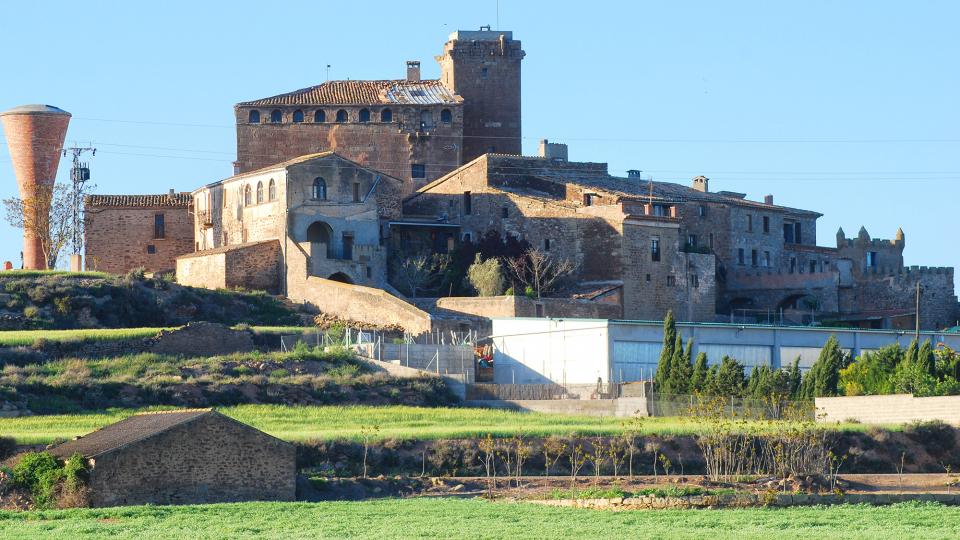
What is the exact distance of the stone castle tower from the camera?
280 feet

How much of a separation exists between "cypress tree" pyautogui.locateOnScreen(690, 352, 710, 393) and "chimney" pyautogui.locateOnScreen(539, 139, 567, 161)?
Answer: 2649 centimetres

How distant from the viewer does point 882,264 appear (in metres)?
83.1

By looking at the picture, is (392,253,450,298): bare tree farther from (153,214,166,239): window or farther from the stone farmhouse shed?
the stone farmhouse shed

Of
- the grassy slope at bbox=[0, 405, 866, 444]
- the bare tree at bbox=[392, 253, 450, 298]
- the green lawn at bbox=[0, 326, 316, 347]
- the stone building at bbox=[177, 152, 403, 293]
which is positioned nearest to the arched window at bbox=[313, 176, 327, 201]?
the stone building at bbox=[177, 152, 403, 293]

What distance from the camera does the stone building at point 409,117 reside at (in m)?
81.4

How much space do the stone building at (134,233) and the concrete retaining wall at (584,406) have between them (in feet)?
77.4

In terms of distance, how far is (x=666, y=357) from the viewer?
5912 cm

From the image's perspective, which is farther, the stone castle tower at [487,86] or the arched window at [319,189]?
the stone castle tower at [487,86]

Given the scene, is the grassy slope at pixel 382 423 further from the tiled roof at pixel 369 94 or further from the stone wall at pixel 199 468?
the tiled roof at pixel 369 94

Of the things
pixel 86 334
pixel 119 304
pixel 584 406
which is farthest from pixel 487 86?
pixel 584 406

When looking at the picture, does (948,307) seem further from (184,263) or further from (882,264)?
(184,263)

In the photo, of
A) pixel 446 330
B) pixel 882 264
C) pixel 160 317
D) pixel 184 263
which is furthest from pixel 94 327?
pixel 882 264

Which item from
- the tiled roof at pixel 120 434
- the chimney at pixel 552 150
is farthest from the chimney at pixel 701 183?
the tiled roof at pixel 120 434

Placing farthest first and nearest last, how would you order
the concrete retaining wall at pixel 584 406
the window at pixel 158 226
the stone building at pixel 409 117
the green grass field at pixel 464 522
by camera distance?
the stone building at pixel 409 117 → the window at pixel 158 226 → the concrete retaining wall at pixel 584 406 → the green grass field at pixel 464 522
